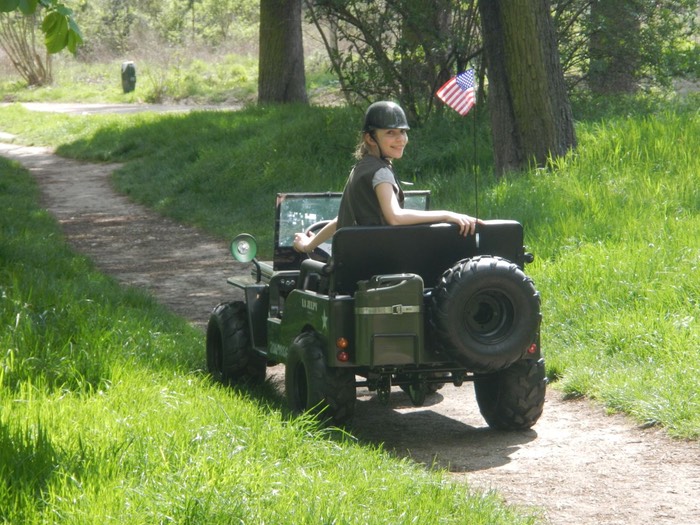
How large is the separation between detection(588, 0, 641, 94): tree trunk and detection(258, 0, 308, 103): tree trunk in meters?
7.14

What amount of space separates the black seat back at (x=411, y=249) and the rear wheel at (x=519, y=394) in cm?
57

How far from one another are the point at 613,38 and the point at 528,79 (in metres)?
3.75

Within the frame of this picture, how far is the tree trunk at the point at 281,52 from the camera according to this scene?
2038 cm

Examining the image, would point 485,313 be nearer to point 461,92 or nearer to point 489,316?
point 489,316

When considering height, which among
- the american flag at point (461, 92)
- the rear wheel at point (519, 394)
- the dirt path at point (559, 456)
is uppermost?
the american flag at point (461, 92)

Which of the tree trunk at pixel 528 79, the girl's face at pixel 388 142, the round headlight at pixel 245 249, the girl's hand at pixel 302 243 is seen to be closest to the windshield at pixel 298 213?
the round headlight at pixel 245 249

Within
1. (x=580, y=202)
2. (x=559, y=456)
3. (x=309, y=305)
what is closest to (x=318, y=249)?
(x=309, y=305)

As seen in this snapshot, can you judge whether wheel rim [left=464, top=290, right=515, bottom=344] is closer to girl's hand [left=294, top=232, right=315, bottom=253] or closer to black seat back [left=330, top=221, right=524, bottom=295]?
black seat back [left=330, top=221, right=524, bottom=295]

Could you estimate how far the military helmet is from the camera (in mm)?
5895

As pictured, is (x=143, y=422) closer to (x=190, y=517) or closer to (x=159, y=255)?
(x=190, y=517)

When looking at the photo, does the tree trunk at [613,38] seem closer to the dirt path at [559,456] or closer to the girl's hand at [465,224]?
the dirt path at [559,456]

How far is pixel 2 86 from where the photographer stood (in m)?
40.2

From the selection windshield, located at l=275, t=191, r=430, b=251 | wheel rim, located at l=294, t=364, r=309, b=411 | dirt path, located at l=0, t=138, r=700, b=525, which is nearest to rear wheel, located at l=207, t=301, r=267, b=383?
windshield, located at l=275, t=191, r=430, b=251

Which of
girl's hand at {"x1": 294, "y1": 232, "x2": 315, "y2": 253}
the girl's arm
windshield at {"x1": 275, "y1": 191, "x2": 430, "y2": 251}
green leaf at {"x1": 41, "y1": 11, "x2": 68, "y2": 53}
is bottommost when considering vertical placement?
girl's hand at {"x1": 294, "y1": 232, "x2": 315, "y2": 253}
